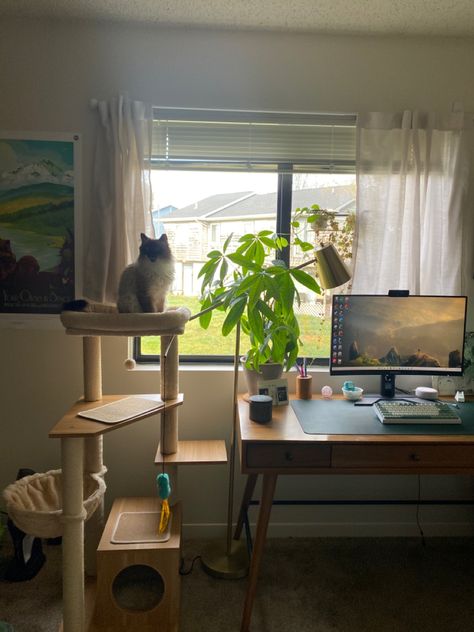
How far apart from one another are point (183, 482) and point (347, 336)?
3.41 feet

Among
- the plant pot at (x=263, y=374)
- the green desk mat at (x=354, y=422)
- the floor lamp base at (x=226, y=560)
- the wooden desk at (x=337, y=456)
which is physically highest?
the plant pot at (x=263, y=374)

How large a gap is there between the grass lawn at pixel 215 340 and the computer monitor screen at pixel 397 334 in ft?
1.02

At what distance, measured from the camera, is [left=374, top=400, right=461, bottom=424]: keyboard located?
5.52 feet

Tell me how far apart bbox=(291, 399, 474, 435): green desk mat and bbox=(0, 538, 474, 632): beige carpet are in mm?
714

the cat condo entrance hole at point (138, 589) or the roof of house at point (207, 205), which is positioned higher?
the roof of house at point (207, 205)

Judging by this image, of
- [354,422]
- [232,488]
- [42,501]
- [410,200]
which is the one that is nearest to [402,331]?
[354,422]

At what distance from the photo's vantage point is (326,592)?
1.80m

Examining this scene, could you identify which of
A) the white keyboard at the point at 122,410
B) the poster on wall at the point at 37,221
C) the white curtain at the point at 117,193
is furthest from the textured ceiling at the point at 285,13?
the white keyboard at the point at 122,410

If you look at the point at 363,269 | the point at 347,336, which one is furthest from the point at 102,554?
the point at 363,269

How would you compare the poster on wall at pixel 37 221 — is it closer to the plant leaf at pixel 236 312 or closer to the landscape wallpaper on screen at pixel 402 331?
the plant leaf at pixel 236 312

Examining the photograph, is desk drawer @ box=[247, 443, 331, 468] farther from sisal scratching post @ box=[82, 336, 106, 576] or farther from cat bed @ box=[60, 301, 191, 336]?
sisal scratching post @ box=[82, 336, 106, 576]

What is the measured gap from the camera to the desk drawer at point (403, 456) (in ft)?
5.10

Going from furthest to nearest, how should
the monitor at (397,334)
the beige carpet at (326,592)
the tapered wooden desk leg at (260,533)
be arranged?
1. the monitor at (397,334)
2. the beige carpet at (326,592)
3. the tapered wooden desk leg at (260,533)

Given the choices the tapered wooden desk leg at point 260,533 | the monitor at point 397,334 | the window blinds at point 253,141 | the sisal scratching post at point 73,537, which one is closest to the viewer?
the sisal scratching post at point 73,537
